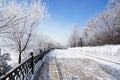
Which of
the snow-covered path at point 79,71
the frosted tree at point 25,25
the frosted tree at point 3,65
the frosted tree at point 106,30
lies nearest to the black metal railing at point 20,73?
the snow-covered path at point 79,71

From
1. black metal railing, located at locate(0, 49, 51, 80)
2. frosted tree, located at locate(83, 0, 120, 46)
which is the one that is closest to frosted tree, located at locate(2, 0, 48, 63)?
black metal railing, located at locate(0, 49, 51, 80)

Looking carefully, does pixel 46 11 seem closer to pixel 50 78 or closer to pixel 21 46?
pixel 21 46

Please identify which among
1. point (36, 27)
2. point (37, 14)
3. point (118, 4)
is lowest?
point (36, 27)

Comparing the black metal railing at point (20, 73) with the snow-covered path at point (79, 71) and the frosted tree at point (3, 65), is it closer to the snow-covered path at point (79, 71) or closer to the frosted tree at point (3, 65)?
the snow-covered path at point (79, 71)

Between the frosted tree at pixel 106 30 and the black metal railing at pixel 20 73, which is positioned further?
the frosted tree at pixel 106 30

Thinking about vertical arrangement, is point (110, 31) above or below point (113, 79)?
above

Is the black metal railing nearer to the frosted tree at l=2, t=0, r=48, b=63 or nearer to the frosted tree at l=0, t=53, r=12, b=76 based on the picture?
the frosted tree at l=0, t=53, r=12, b=76

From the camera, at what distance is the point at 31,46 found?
59.8 ft

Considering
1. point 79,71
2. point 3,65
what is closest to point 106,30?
point 3,65

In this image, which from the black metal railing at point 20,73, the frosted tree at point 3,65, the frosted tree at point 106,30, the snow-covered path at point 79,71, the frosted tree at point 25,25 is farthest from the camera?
the frosted tree at point 106,30

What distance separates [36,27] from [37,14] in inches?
90.1

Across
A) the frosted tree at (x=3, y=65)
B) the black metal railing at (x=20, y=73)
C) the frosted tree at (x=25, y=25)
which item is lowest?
the frosted tree at (x=3, y=65)

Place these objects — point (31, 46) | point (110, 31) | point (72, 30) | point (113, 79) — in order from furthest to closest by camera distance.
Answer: point (72, 30) → point (110, 31) → point (31, 46) → point (113, 79)

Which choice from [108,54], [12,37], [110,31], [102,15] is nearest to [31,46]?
[12,37]
